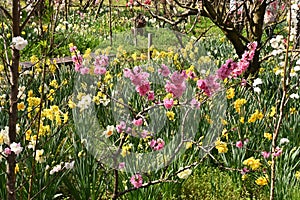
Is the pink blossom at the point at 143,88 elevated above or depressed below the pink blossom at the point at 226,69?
below

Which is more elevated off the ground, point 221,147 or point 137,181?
point 221,147

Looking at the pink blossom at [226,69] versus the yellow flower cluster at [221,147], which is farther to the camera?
the pink blossom at [226,69]

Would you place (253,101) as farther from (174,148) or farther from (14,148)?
(14,148)

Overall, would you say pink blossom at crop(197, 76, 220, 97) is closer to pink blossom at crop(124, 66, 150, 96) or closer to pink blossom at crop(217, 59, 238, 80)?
pink blossom at crop(217, 59, 238, 80)

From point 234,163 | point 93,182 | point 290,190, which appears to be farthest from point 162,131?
point 290,190

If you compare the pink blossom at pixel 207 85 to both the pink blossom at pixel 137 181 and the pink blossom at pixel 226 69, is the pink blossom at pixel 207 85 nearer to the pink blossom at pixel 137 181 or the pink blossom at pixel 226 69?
the pink blossom at pixel 226 69

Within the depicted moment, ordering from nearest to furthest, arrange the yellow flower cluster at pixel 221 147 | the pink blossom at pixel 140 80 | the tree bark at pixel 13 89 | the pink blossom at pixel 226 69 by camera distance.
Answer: the tree bark at pixel 13 89 < the pink blossom at pixel 140 80 < the yellow flower cluster at pixel 221 147 < the pink blossom at pixel 226 69

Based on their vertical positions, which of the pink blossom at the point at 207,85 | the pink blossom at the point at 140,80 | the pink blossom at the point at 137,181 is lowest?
the pink blossom at the point at 137,181

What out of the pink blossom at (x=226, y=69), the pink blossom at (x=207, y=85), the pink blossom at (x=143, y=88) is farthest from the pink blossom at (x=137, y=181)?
the pink blossom at (x=226, y=69)

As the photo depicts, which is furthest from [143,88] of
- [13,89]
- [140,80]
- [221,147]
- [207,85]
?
[13,89]

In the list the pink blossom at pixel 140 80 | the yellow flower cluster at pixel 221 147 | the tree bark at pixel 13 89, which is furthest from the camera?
the yellow flower cluster at pixel 221 147

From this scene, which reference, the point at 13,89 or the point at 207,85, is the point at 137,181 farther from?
the point at 13,89

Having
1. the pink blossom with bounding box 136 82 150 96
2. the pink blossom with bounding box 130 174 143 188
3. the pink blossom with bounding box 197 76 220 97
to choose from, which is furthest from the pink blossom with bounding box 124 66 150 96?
the pink blossom with bounding box 130 174 143 188

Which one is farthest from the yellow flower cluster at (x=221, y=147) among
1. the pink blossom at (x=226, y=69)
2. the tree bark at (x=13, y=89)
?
the tree bark at (x=13, y=89)
